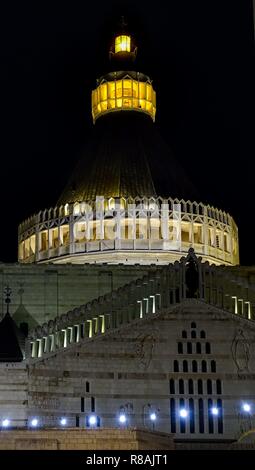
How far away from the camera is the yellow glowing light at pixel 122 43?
75562mm

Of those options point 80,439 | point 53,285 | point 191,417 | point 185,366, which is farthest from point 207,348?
point 80,439

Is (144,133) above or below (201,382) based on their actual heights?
above

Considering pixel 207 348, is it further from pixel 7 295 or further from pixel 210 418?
pixel 7 295

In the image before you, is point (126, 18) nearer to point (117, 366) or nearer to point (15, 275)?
point (15, 275)

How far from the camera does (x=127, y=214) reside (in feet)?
220

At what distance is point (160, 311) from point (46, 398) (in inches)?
252

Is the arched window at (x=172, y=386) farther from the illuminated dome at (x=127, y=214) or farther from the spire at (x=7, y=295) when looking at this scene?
the illuminated dome at (x=127, y=214)

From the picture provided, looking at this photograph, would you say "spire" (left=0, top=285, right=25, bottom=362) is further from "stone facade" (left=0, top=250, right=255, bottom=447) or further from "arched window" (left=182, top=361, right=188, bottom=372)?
"arched window" (left=182, top=361, right=188, bottom=372)

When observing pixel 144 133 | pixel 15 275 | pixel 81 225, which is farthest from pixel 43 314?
pixel 144 133

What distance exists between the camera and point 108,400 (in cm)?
5188

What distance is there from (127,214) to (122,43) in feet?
44.8

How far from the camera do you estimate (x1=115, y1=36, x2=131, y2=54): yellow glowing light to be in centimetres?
7556

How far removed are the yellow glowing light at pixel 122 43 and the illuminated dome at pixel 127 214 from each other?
190 inches

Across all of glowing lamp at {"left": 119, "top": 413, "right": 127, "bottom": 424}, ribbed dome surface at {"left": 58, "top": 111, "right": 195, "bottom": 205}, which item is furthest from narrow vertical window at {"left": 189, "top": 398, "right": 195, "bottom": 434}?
ribbed dome surface at {"left": 58, "top": 111, "right": 195, "bottom": 205}
